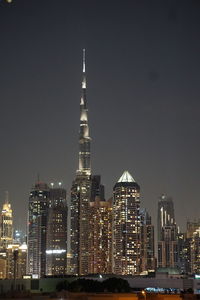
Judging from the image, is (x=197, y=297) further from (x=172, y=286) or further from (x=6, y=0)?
(x=172, y=286)

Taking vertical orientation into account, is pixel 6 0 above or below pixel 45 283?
above

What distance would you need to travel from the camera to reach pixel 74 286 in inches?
3113

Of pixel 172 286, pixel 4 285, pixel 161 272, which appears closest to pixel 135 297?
pixel 4 285

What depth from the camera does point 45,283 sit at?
270ft

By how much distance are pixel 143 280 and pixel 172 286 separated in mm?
5803

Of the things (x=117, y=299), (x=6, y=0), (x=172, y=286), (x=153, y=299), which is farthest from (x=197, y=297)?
(x=172, y=286)

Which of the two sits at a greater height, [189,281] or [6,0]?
[6,0]

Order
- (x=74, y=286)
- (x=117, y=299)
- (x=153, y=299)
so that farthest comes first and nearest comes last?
(x=74, y=286), (x=153, y=299), (x=117, y=299)

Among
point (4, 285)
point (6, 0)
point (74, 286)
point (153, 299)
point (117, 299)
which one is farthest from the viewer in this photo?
point (74, 286)

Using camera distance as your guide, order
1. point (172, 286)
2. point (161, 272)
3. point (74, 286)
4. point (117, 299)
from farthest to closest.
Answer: point (161, 272)
point (172, 286)
point (74, 286)
point (117, 299)

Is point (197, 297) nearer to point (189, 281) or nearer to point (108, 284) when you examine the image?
point (108, 284)

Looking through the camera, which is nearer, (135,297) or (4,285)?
(135,297)

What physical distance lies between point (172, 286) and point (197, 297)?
5811cm

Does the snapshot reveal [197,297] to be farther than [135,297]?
Yes
